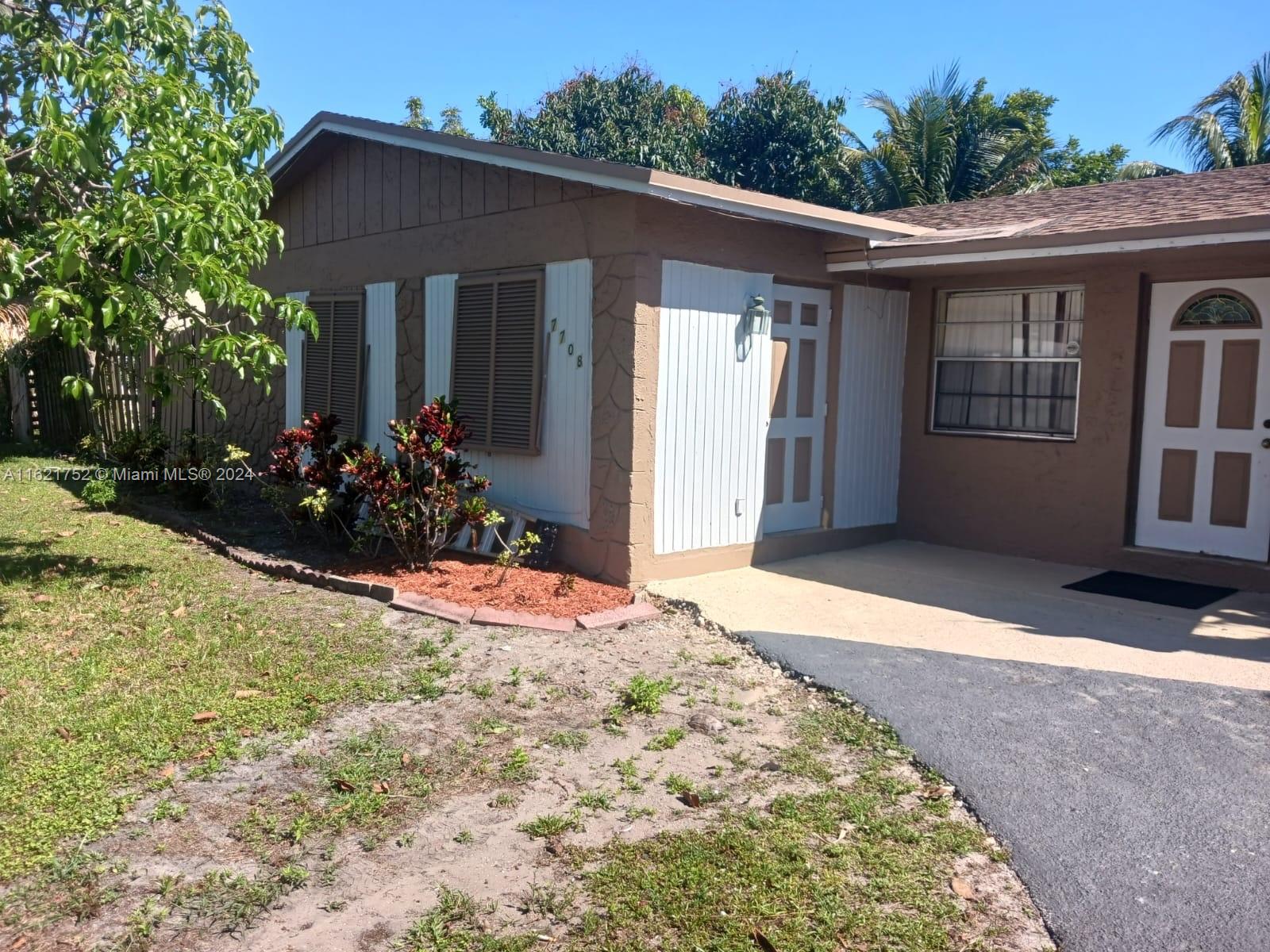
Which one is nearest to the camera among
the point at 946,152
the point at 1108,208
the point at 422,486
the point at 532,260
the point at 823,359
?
the point at 422,486

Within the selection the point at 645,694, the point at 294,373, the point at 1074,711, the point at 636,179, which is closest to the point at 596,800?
the point at 645,694

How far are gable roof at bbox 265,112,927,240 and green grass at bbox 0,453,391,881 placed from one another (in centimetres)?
332

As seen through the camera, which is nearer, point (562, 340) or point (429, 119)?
point (562, 340)

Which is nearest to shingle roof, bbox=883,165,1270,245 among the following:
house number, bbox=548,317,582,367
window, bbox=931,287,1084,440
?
window, bbox=931,287,1084,440

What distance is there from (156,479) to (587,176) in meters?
6.84

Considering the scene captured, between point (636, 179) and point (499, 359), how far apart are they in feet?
7.73

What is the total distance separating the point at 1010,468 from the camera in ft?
28.7

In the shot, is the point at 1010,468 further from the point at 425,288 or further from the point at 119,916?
the point at 119,916

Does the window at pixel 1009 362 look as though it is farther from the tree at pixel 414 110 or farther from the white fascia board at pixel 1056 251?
the tree at pixel 414 110

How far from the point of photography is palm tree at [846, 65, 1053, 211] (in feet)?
75.8

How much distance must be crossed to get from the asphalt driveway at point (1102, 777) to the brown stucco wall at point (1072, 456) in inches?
124

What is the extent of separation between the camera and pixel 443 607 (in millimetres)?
6609

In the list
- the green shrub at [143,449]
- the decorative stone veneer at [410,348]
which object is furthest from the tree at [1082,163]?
the green shrub at [143,449]

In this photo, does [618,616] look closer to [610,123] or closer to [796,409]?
[796,409]
